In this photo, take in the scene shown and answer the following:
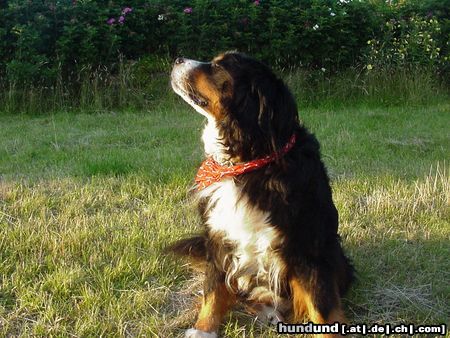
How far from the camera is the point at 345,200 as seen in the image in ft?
14.0

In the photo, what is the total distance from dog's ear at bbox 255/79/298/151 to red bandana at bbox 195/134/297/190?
3cm

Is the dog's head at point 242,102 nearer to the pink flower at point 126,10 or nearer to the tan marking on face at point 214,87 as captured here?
the tan marking on face at point 214,87

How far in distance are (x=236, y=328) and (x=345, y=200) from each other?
180cm

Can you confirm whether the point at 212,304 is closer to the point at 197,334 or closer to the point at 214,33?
the point at 197,334

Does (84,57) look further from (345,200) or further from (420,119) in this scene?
(345,200)

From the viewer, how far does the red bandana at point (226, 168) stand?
2623mm

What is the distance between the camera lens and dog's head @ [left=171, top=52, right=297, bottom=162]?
103 inches

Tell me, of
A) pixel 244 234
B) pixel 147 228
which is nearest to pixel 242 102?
pixel 244 234

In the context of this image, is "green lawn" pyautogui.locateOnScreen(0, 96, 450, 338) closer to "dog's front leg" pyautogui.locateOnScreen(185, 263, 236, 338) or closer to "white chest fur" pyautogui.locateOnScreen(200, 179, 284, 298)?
"dog's front leg" pyautogui.locateOnScreen(185, 263, 236, 338)

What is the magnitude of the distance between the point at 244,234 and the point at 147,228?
1.29 m

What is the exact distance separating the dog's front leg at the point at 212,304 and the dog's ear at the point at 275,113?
709mm

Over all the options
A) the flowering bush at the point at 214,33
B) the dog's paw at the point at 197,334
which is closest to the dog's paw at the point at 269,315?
the dog's paw at the point at 197,334

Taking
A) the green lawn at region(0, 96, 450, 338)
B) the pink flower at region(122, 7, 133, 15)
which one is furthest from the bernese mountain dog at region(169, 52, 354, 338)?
the pink flower at region(122, 7, 133, 15)

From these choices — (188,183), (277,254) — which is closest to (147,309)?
(277,254)
